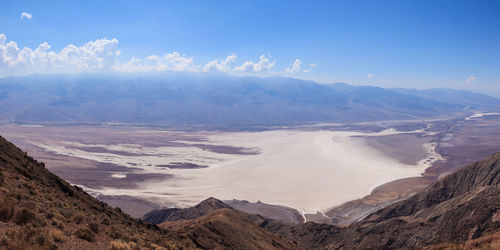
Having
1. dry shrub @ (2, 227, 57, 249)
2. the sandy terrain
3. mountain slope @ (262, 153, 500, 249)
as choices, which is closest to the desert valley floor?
the sandy terrain

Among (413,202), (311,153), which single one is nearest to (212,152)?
(311,153)

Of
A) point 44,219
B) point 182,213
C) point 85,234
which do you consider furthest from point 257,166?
point 44,219

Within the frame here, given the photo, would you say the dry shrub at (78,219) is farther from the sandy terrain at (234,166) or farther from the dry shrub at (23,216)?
the sandy terrain at (234,166)

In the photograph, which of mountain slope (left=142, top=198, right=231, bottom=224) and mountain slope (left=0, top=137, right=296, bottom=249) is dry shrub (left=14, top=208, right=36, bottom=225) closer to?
mountain slope (left=0, top=137, right=296, bottom=249)

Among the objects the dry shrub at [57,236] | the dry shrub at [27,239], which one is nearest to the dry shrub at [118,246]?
the dry shrub at [57,236]

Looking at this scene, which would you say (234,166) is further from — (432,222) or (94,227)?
(94,227)

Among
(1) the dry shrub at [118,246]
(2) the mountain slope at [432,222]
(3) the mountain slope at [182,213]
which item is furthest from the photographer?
(3) the mountain slope at [182,213]

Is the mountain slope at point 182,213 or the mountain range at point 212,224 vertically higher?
the mountain range at point 212,224
